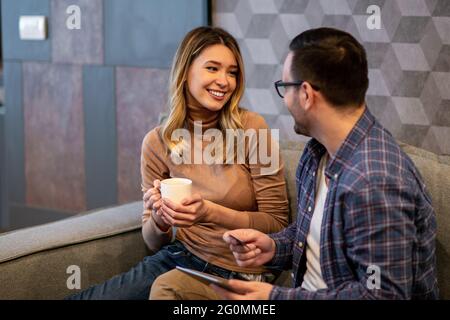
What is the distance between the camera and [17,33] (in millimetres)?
3404

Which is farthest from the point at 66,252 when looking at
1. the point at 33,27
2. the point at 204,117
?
the point at 33,27

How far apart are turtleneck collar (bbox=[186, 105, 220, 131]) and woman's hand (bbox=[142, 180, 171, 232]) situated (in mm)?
247

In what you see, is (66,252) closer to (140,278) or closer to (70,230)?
(70,230)

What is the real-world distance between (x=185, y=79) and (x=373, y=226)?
87 centimetres

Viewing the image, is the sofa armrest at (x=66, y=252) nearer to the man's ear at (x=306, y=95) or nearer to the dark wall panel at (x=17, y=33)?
the man's ear at (x=306, y=95)

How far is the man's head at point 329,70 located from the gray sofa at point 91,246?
0.43m

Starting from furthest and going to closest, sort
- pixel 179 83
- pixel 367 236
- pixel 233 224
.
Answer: pixel 179 83 < pixel 233 224 < pixel 367 236

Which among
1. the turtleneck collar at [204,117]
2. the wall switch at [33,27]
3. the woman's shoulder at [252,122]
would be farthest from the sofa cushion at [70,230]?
the wall switch at [33,27]

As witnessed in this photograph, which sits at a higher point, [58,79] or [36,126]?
[58,79]
